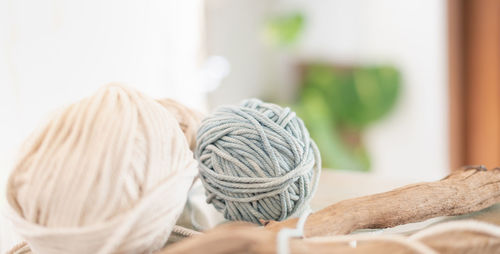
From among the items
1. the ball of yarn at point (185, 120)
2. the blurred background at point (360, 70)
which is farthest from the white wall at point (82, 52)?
the ball of yarn at point (185, 120)

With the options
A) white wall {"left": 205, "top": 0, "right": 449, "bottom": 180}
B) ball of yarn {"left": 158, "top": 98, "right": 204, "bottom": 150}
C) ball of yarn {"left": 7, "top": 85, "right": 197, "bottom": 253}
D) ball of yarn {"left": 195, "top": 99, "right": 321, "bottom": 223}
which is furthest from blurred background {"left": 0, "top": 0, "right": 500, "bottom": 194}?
ball of yarn {"left": 7, "top": 85, "right": 197, "bottom": 253}

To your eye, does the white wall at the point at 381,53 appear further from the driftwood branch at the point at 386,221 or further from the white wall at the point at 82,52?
the driftwood branch at the point at 386,221

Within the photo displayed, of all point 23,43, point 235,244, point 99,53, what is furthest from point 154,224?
point 99,53

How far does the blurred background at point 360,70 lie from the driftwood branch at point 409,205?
2.46 ft

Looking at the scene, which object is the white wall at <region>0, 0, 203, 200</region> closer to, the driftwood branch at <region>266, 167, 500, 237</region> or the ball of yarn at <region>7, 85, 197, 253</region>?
the ball of yarn at <region>7, 85, 197, 253</region>

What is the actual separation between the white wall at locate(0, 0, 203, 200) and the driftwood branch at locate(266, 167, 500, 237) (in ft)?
1.48

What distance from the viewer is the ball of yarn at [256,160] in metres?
0.54

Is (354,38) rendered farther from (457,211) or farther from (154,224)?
(154,224)

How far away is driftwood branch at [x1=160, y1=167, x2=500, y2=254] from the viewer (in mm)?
377

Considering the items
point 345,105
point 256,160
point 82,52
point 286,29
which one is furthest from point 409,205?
point 286,29

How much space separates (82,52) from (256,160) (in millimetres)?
490

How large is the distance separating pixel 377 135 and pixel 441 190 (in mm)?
1740

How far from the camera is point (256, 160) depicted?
1.78ft

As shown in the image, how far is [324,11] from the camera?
2.31 meters
